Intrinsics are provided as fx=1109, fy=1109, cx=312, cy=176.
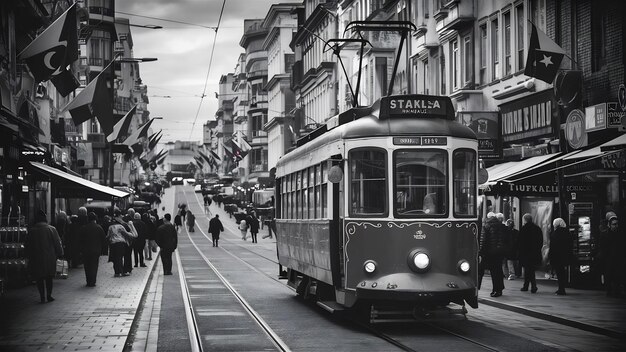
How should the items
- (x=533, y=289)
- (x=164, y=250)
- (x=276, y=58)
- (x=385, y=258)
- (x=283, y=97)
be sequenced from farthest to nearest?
(x=276, y=58) < (x=283, y=97) < (x=164, y=250) < (x=533, y=289) < (x=385, y=258)

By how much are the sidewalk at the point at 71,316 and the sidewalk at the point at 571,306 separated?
6922mm

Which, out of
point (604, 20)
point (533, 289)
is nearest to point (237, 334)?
point (533, 289)

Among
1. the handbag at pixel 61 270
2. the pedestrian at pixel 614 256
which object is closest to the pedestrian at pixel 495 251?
the pedestrian at pixel 614 256

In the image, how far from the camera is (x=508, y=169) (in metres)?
28.9

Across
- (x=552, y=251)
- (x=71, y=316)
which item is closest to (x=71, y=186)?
(x=71, y=316)

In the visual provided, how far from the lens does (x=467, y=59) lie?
38.2 meters

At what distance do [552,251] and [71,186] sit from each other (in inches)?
635

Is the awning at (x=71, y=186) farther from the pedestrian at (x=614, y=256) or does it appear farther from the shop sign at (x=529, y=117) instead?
the pedestrian at (x=614, y=256)

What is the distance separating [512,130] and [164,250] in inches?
434

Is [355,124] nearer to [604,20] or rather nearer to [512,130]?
[604,20]

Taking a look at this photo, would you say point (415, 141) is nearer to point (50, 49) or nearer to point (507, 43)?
point (50, 49)

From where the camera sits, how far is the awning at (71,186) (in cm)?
3033

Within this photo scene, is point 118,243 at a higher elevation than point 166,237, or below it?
below

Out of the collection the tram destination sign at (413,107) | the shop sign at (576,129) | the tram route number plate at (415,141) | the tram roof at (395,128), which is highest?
the shop sign at (576,129)
